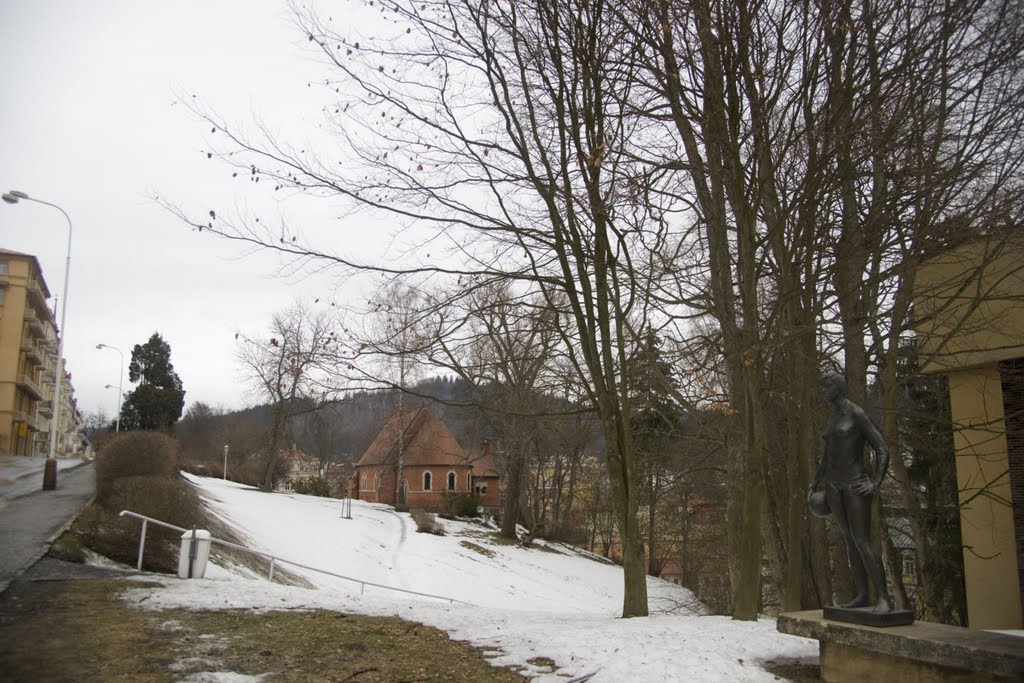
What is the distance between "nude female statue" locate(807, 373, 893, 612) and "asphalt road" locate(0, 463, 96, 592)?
31.7 ft

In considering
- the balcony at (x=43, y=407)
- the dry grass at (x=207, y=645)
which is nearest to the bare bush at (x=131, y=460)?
the dry grass at (x=207, y=645)

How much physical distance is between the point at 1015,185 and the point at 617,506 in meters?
7.66

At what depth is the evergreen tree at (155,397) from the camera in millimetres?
52344

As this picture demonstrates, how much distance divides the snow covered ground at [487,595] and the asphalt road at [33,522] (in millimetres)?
2326

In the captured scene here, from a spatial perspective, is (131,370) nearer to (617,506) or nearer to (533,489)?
(533,489)

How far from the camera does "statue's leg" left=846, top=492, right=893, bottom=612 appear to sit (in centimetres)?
668

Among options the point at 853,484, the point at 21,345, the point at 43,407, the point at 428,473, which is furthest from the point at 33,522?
the point at 43,407

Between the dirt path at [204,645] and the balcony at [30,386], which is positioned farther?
the balcony at [30,386]

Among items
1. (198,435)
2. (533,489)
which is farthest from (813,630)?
(198,435)

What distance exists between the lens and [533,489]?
43875mm

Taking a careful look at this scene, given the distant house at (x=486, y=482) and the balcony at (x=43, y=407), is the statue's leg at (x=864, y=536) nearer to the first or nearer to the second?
the distant house at (x=486, y=482)

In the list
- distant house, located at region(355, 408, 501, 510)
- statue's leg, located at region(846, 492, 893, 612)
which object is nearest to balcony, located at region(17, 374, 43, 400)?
distant house, located at region(355, 408, 501, 510)

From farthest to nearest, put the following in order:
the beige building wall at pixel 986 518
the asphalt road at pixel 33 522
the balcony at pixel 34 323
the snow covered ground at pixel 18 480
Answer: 1. the balcony at pixel 34 323
2. the snow covered ground at pixel 18 480
3. the beige building wall at pixel 986 518
4. the asphalt road at pixel 33 522

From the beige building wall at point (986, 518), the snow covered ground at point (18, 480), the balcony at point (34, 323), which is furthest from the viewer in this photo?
the balcony at point (34, 323)
